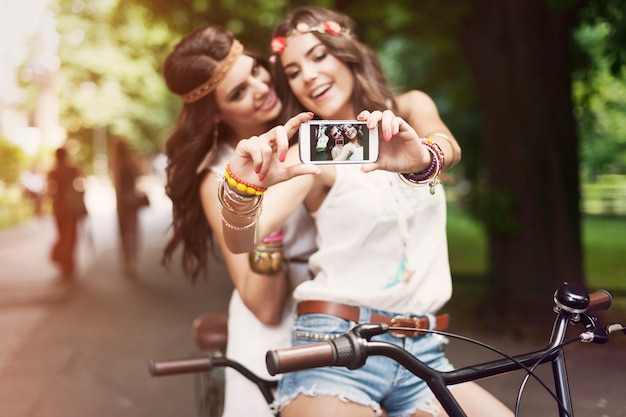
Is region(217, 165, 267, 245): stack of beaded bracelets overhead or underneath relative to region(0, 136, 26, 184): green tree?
overhead

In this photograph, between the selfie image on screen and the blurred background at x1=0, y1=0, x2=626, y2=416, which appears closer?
the selfie image on screen

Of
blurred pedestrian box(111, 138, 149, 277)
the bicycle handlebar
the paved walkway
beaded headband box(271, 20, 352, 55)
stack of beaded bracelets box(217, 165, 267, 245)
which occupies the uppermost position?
beaded headband box(271, 20, 352, 55)

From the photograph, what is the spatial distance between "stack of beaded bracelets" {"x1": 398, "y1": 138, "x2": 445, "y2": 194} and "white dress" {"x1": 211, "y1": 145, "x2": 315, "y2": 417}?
0.61 m

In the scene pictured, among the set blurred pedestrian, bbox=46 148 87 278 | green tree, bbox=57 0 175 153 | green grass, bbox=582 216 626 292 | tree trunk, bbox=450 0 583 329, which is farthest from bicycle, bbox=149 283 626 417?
blurred pedestrian, bbox=46 148 87 278

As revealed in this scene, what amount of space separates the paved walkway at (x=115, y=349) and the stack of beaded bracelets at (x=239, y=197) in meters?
0.63

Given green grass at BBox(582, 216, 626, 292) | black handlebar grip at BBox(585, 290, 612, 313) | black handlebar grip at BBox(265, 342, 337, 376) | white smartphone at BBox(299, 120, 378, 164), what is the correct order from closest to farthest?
black handlebar grip at BBox(265, 342, 337, 376) → white smartphone at BBox(299, 120, 378, 164) → black handlebar grip at BBox(585, 290, 612, 313) → green grass at BBox(582, 216, 626, 292)

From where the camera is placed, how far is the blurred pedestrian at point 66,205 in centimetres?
1124

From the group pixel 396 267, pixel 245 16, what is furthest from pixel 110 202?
pixel 396 267

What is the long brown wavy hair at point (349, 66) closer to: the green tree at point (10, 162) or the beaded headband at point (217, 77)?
the beaded headband at point (217, 77)

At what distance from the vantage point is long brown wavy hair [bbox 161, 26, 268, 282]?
2264mm

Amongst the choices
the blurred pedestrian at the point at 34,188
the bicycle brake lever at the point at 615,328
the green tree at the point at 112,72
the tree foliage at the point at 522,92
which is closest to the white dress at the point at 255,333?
A: the bicycle brake lever at the point at 615,328

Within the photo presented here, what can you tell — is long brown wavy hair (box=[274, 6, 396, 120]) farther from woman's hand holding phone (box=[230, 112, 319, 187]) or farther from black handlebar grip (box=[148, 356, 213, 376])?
black handlebar grip (box=[148, 356, 213, 376])

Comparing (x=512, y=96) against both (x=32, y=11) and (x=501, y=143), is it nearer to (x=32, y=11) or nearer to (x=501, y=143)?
(x=501, y=143)

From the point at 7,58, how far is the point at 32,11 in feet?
44.8
